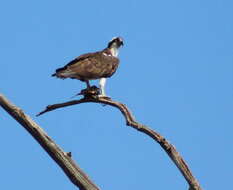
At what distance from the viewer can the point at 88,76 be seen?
1294 cm

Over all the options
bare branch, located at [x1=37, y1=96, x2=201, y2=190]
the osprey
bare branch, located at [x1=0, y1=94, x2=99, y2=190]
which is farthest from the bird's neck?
bare branch, located at [x1=0, y1=94, x2=99, y2=190]

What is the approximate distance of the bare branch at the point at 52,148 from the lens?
9.17 m

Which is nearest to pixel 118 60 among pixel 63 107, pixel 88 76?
pixel 88 76

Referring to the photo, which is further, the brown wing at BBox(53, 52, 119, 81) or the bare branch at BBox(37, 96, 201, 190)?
the brown wing at BBox(53, 52, 119, 81)

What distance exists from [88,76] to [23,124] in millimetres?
3839

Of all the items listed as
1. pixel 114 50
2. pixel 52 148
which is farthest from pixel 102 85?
pixel 52 148

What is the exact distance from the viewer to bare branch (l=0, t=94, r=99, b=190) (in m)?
9.17

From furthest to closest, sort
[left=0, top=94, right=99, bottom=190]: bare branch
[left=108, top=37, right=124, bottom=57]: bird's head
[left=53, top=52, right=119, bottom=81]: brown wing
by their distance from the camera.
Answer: [left=108, top=37, right=124, bottom=57]: bird's head → [left=53, top=52, right=119, bottom=81]: brown wing → [left=0, top=94, right=99, bottom=190]: bare branch

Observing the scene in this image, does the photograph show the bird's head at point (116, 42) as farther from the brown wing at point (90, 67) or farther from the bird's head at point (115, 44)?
the brown wing at point (90, 67)

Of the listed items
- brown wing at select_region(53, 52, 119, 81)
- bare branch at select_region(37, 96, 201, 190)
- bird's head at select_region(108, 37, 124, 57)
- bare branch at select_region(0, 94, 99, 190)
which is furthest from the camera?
bird's head at select_region(108, 37, 124, 57)

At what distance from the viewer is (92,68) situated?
13211mm

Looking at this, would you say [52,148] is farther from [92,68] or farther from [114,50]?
[114,50]

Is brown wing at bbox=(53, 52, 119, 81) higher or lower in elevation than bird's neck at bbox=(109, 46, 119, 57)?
lower

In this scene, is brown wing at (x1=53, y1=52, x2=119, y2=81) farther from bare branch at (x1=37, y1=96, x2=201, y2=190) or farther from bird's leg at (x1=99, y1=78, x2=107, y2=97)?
bare branch at (x1=37, y1=96, x2=201, y2=190)
